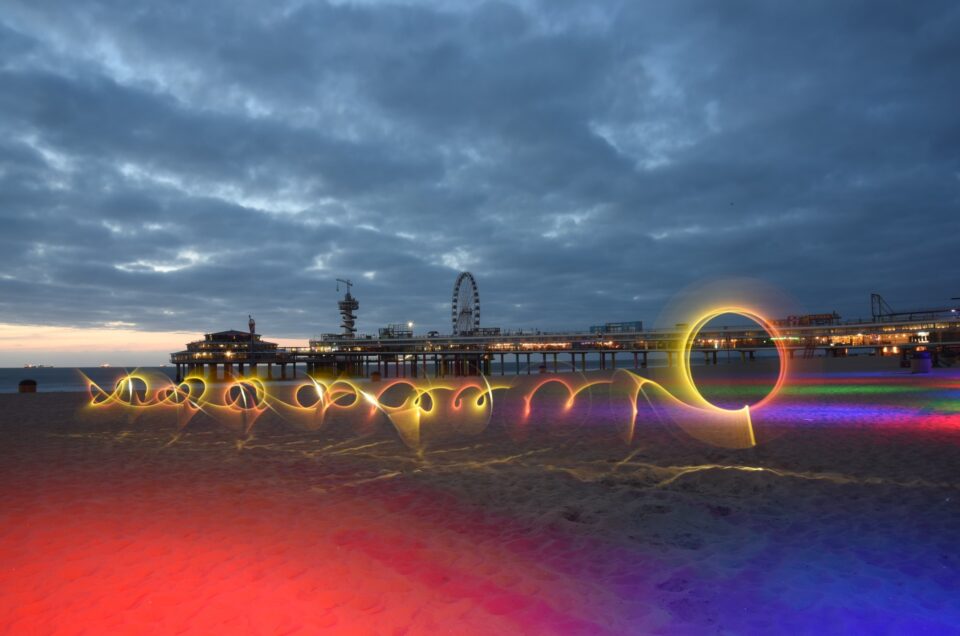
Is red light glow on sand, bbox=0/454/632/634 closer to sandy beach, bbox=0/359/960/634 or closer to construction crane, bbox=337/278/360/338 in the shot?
sandy beach, bbox=0/359/960/634

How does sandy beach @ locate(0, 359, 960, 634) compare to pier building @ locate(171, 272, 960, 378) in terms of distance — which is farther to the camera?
pier building @ locate(171, 272, 960, 378)

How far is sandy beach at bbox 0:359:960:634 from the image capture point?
4.61 m

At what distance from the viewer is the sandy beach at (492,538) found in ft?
15.1

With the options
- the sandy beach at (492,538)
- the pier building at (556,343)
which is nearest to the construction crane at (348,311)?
the pier building at (556,343)

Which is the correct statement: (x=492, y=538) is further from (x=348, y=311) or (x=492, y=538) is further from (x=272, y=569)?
(x=348, y=311)

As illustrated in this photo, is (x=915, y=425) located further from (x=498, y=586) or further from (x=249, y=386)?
(x=249, y=386)

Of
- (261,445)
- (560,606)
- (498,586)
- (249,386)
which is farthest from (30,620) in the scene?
(249,386)

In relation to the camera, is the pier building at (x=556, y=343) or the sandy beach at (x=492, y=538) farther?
the pier building at (x=556, y=343)

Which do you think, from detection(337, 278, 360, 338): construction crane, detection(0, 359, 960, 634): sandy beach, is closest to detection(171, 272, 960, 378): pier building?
detection(337, 278, 360, 338): construction crane

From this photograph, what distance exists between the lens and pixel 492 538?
258 inches

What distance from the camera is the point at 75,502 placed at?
27.1 feet

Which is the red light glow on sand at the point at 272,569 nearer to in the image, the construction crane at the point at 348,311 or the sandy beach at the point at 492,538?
the sandy beach at the point at 492,538

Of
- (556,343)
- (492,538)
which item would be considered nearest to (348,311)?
(556,343)

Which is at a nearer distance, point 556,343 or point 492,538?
point 492,538
